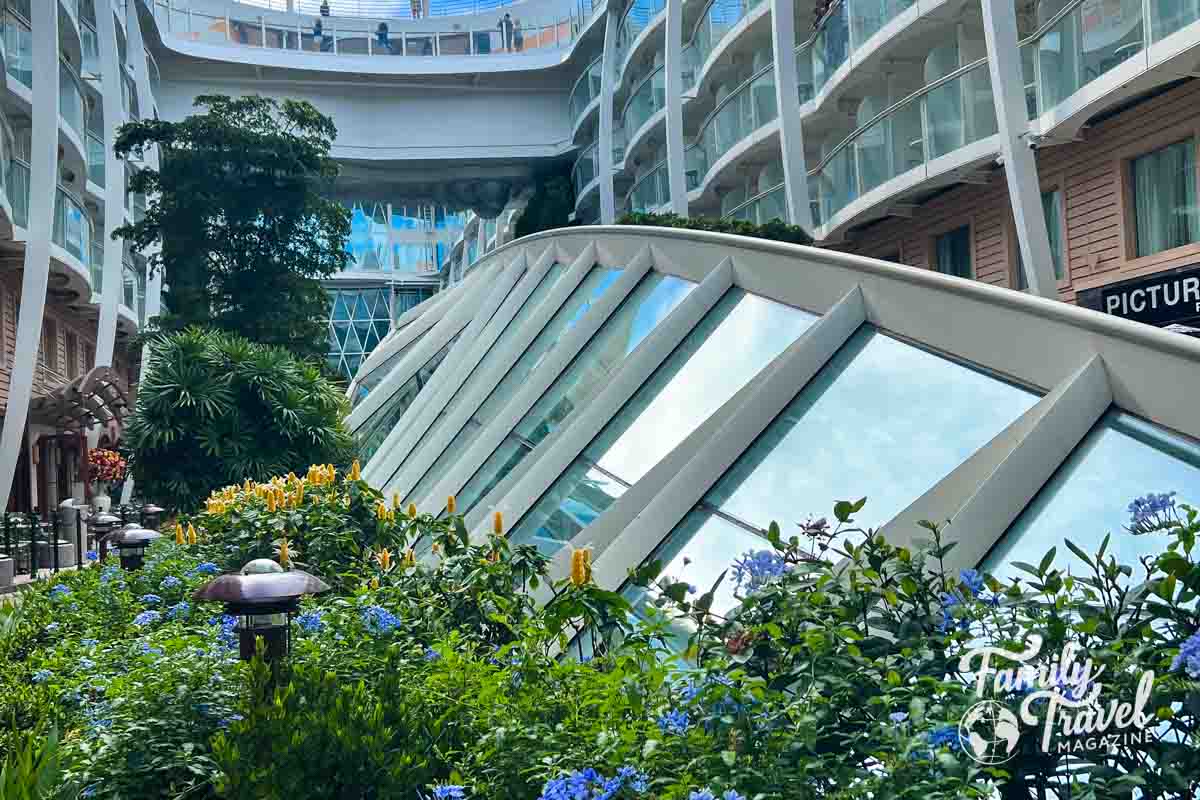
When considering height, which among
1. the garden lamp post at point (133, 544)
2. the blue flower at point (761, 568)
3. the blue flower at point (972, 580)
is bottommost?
the garden lamp post at point (133, 544)

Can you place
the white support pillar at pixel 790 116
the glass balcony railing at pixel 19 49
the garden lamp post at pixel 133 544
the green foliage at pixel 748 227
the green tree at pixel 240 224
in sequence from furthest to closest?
1. the green tree at pixel 240 224
2. the glass balcony railing at pixel 19 49
3. the white support pillar at pixel 790 116
4. the green foliage at pixel 748 227
5. the garden lamp post at pixel 133 544

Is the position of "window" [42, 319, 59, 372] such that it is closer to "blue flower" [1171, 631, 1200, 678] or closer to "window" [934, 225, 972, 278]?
"window" [934, 225, 972, 278]

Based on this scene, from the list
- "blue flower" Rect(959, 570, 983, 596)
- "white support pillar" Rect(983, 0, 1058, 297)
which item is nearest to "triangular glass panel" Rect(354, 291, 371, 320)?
"white support pillar" Rect(983, 0, 1058, 297)

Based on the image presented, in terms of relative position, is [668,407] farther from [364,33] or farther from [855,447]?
[364,33]

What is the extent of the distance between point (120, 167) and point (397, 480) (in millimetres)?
26481

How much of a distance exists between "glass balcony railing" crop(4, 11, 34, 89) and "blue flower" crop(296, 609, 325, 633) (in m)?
22.7

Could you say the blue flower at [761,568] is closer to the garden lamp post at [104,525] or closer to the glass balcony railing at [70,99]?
the garden lamp post at [104,525]

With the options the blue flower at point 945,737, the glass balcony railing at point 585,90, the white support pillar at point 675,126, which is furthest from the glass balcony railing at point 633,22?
the blue flower at point 945,737

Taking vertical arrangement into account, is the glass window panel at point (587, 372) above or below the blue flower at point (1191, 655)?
below

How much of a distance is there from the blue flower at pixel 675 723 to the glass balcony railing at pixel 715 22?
2752 cm

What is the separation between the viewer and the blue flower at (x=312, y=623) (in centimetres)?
557

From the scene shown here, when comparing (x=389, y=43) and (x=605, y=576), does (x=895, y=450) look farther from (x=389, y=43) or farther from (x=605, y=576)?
(x=389, y=43)

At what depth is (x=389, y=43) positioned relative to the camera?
187 feet

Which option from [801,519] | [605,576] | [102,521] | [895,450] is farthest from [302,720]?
[102,521]
